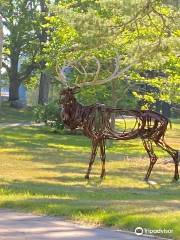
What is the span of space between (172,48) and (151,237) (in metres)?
14.1

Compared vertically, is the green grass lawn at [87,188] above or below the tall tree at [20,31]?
below

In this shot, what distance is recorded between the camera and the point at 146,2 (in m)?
19.4

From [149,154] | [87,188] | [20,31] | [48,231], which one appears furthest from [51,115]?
[48,231]

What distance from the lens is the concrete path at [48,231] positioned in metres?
9.50

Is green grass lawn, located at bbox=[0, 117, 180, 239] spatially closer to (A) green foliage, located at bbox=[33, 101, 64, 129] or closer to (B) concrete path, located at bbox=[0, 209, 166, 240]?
(B) concrete path, located at bbox=[0, 209, 166, 240]

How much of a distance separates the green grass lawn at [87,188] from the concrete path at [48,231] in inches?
Result: 20.1

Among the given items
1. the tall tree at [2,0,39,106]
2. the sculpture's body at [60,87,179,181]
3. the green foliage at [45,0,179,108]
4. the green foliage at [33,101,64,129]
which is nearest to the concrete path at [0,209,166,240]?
the sculpture's body at [60,87,179,181]

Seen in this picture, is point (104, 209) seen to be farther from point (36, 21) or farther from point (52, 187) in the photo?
point (36, 21)

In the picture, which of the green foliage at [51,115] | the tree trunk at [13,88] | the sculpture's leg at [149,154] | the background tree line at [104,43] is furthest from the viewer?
the tree trunk at [13,88]

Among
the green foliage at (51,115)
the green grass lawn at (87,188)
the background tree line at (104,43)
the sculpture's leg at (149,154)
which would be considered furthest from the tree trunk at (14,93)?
the sculpture's leg at (149,154)

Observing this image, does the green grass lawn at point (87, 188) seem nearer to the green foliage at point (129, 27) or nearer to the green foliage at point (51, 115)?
the green foliage at point (129, 27)

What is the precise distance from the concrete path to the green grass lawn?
0.51 metres

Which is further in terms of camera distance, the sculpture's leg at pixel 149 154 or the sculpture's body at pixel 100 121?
the sculpture's leg at pixel 149 154

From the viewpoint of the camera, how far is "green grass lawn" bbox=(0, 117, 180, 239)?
11367 millimetres
